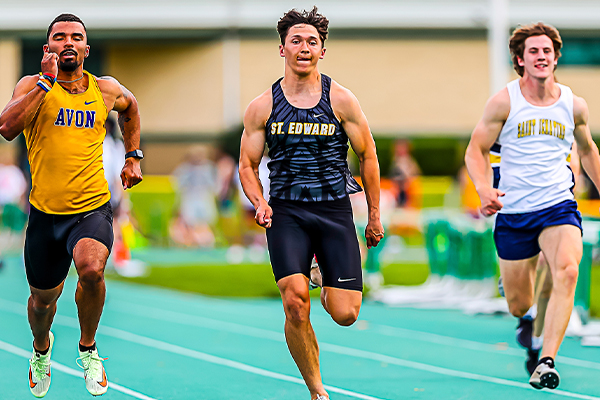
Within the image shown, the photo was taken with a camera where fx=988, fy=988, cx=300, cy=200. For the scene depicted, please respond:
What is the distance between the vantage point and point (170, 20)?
35.4m

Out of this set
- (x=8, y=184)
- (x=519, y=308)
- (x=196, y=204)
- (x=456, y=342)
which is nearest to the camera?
(x=519, y=308)

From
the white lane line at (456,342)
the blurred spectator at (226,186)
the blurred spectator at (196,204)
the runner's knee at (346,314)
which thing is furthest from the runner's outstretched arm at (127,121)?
the blurred spectator at (226,186)

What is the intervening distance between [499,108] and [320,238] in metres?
1.93

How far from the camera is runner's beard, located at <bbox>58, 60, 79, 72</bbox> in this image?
19.9 feet

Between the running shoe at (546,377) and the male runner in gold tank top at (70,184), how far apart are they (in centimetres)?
283

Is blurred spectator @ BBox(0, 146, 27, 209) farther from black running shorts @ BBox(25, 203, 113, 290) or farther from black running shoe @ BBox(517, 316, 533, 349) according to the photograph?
black running shorts @ BBox(25, 203, 113, 290)

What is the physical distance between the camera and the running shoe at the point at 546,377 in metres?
6.45

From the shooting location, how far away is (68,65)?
6070 mm

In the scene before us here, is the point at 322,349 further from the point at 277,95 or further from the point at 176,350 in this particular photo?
the point at 277,95

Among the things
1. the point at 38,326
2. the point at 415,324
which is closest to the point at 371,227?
the point at 38,326

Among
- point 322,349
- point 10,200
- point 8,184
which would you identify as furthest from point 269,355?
point 10,200

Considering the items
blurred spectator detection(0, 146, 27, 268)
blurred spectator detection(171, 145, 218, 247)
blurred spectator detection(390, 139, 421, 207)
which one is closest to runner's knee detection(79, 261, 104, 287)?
blurred spectator detection(0, 146, 27, 268)

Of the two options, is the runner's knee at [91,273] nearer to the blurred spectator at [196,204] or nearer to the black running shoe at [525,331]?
the black running shoe at [525,331]

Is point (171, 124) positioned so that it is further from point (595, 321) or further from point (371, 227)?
point (371, 227)
